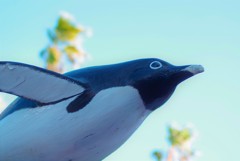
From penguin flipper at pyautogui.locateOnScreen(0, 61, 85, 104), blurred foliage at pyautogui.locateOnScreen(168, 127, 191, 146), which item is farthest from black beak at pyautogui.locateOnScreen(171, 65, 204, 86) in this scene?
blurred foliage at pyautogui.locateOnScreen(168, 127, 191, 146)

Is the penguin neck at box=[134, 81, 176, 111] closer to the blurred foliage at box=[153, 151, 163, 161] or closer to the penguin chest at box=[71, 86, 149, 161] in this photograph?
the penguin chest at box=[71, 86, 149, 161]

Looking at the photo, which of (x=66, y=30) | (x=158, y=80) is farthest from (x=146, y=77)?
(x=66, y=30)

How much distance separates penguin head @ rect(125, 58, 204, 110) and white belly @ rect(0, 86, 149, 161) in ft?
0.08

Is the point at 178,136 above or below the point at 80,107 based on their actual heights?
below

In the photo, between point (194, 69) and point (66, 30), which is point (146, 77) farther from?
point (66, 30)

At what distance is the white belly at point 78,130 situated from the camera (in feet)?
4.31

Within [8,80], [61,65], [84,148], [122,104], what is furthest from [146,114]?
[61,65]

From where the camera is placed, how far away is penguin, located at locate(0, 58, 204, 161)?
4.33 feet

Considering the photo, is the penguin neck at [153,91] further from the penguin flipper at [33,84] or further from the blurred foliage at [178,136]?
the blurred foliage at [178,136]

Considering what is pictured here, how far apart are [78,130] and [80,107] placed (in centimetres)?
8

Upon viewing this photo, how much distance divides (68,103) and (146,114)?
0.78 ft

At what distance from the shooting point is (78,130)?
4.29 ft

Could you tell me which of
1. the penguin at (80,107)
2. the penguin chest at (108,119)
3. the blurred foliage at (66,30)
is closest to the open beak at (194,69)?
the penguin at (80,107)

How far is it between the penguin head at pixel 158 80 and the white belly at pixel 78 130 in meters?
0.03
